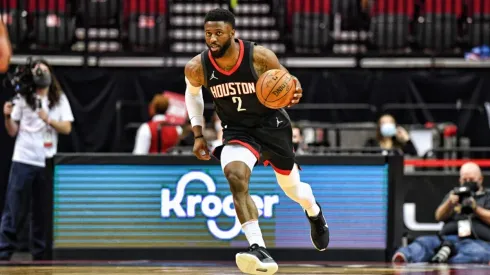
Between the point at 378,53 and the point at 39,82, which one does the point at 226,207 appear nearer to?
the point at 39,82

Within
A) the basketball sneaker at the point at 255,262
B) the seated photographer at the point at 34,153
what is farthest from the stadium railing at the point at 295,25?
the basketball sneaker at the point at 255,262

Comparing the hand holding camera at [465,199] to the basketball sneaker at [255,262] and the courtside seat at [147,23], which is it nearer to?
the basketball sneaker at [255,262]

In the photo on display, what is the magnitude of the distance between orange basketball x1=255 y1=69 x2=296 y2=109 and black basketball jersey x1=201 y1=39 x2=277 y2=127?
0.31 metres

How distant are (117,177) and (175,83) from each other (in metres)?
4.42

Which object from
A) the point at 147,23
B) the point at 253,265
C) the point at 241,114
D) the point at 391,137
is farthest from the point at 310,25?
the point at 253,265

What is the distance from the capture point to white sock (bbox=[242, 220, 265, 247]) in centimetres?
750

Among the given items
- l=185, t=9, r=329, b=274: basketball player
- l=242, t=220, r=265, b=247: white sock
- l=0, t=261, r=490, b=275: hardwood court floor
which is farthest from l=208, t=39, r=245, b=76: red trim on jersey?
l=0, t=261, r=490, b=275: hardwood court floor

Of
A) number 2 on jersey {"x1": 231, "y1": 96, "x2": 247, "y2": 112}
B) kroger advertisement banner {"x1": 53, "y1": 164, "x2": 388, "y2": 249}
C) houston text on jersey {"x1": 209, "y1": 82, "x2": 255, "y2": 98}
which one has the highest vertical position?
houston text on jersey {"x1": 209, "y1": 82, "x2": 255, "y2": 98}

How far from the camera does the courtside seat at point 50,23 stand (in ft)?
51.1

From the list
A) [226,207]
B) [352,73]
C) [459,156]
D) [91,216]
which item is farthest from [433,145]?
[91,216]

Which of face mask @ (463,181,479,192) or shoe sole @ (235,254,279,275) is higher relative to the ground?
face mask @ (463,181,479,192)

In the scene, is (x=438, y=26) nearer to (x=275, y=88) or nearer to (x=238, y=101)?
(x=238, y=101)

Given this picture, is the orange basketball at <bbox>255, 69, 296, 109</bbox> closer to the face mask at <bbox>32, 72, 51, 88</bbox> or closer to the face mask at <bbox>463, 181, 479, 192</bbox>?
the face mask at <bbox>463, 181, 479, 192</bbox>

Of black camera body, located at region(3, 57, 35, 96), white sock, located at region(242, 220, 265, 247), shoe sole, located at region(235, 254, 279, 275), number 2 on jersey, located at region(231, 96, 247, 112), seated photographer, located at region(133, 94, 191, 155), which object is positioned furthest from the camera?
seated photographer, located at region(133, 94, 191, 155)
